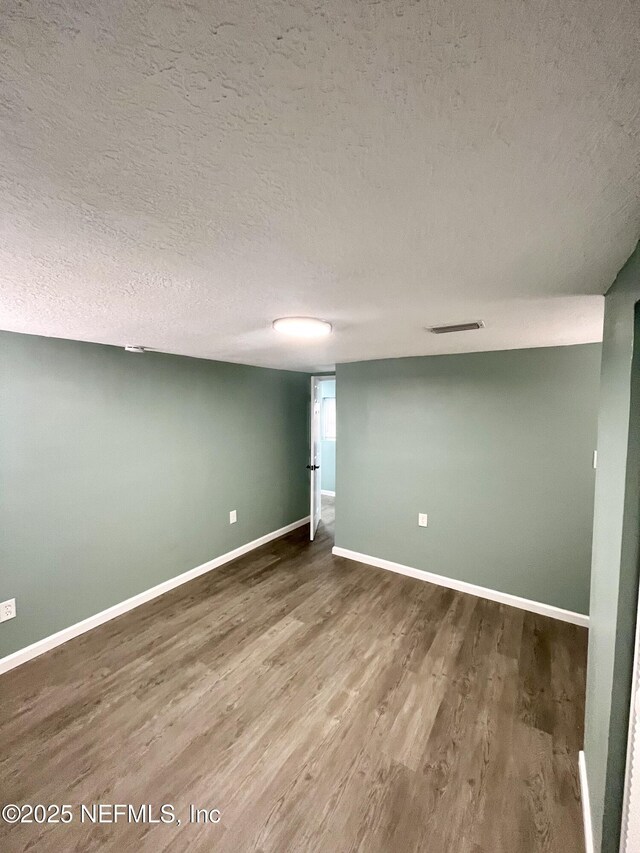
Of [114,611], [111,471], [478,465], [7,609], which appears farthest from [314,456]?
[7,609]

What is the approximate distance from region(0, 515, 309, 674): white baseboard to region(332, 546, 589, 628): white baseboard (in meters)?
1.16

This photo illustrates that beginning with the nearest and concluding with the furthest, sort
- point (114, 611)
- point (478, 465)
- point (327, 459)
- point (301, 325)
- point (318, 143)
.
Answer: point (318, 143) < point (301, 325) < point (114, 611) < point (478, 465) < point (327, 459)

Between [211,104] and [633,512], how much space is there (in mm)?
1402

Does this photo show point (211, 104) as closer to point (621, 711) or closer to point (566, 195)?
point (566, 195)

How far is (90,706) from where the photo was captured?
75.9 inches

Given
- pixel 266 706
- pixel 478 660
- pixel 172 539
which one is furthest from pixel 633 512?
pixel 172 539

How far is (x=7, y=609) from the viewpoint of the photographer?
7.16 ft

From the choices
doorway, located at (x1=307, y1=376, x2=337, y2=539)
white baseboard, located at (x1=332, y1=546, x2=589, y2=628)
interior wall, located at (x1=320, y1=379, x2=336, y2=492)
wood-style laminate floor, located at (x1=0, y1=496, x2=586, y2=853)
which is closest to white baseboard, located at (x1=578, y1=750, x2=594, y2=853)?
wood-style laminate floor, located at (x1=0, y1=496, x2=586, y2=853)

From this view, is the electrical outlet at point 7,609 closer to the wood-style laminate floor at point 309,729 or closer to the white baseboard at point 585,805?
the wood-style laminate floor at point 309,729

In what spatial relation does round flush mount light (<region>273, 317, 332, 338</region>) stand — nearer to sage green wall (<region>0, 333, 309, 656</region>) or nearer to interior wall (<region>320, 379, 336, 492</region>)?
sage green wall (<region>0, 333, 309, 656</region>)

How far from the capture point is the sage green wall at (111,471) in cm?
225

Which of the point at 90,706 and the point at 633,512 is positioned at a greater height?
the point at 633,512

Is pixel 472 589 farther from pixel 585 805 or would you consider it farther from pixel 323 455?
pixel 323 455

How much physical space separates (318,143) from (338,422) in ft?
10.6
